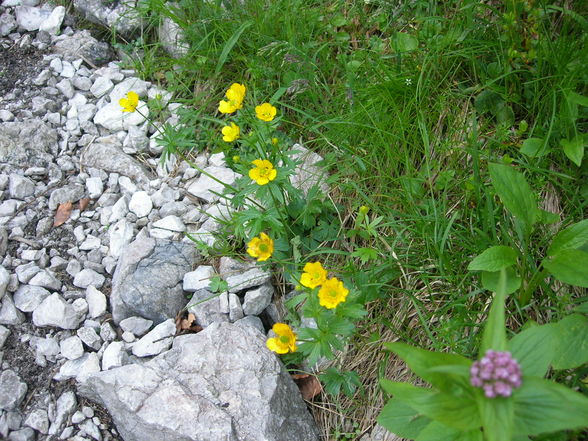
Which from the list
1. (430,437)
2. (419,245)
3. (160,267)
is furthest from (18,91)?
(430,437)

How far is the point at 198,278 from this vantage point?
8.53 ft

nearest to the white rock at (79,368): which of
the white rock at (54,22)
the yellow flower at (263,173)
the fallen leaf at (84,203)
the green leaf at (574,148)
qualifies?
the fallen leaf at (84,203)

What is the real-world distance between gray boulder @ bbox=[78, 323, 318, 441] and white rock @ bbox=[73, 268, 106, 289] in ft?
1.69

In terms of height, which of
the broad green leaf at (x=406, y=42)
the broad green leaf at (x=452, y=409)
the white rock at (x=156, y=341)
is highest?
the broad green leaf at (x=406, y=42)

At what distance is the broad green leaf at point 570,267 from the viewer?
188 centimetres

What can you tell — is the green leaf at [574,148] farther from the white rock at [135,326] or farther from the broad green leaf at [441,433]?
the white rock at [135,326]

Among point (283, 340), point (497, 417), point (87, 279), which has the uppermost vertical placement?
point (497, 417)

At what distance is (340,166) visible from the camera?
9.01 ft

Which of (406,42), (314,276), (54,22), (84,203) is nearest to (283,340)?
(314,276)

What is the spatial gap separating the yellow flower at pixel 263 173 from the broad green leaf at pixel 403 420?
94 centimetres

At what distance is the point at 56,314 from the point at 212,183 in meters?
0.99

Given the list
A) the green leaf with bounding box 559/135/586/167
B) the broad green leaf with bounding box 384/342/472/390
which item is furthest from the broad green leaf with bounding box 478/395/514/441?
the green leaf with bounding box 559/135/586/167

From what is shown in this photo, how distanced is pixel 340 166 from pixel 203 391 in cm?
123

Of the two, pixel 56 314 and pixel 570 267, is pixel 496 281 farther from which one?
pixel 56 314
